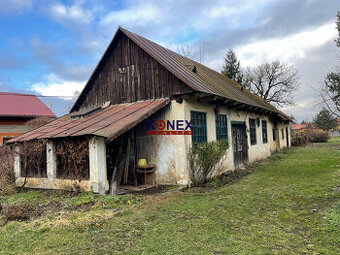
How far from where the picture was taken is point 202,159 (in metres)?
8.82

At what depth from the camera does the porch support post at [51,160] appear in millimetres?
8930

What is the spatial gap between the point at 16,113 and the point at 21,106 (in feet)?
5.51

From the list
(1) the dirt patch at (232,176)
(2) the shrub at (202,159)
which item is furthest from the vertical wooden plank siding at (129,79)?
(1) the dirt patch at (232,176)

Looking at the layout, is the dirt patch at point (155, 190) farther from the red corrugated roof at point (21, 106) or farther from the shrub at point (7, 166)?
the red corrugated roof at point (21, 106)

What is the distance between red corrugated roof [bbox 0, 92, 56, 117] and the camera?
63.9ft

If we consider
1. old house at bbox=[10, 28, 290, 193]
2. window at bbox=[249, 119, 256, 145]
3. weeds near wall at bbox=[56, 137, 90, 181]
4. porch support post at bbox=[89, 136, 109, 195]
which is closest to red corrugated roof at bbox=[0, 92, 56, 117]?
old house at bbox=[10, 28, 290, 193]

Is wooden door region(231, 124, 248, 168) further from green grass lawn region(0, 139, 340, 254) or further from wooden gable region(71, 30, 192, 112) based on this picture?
green grass lawn region(0, 139, 340, 254)

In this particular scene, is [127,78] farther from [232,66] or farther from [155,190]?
[232,66]

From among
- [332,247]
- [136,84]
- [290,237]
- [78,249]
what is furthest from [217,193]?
[136,84]

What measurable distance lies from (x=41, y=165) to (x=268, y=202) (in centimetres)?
810

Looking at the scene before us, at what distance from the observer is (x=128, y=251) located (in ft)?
12.5

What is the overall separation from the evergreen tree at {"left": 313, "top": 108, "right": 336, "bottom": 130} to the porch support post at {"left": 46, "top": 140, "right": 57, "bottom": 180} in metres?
53.2

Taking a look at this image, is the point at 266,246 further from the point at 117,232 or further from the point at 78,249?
the point at 78,249

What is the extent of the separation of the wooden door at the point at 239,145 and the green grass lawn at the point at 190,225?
17.1ft
